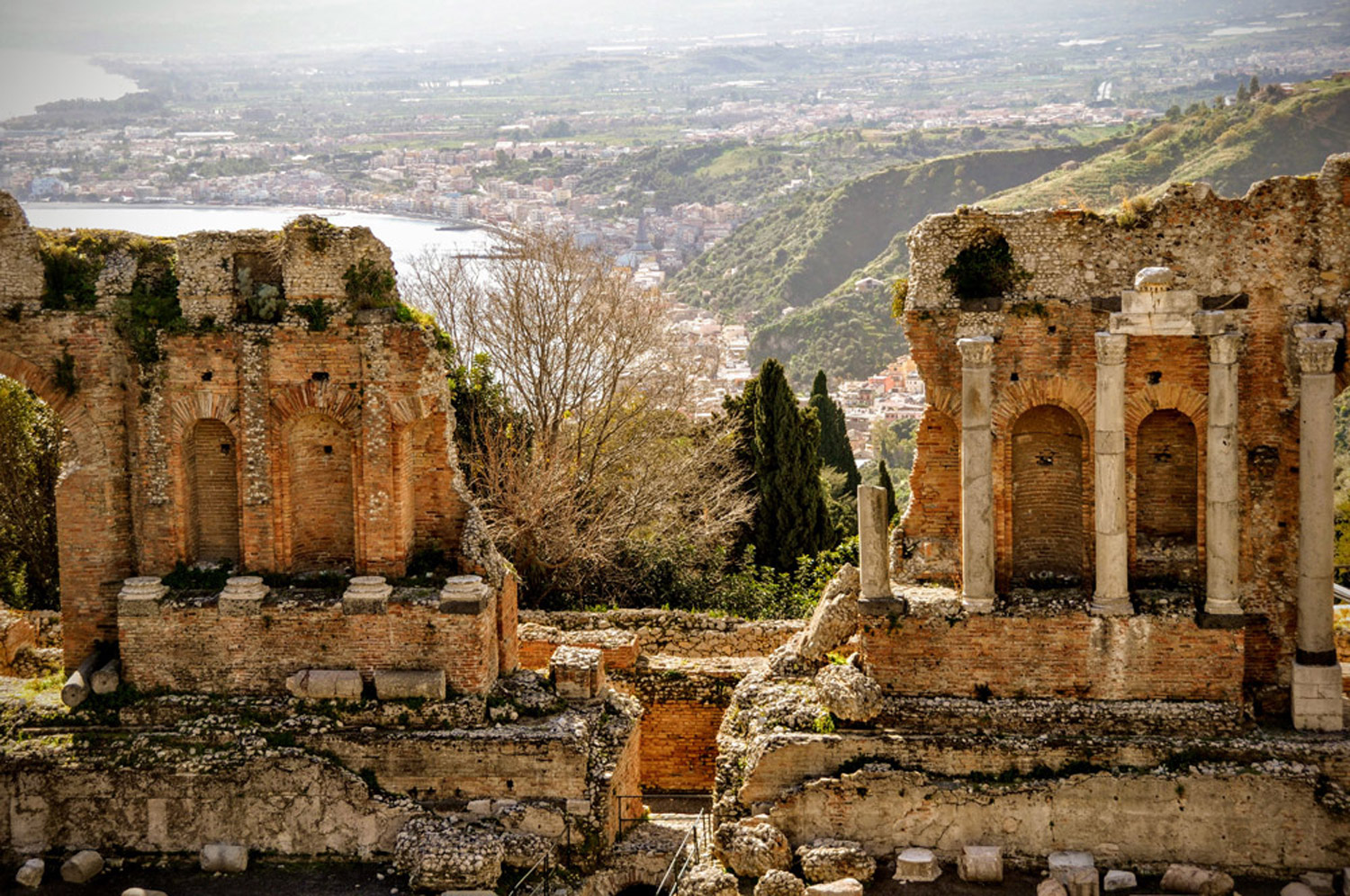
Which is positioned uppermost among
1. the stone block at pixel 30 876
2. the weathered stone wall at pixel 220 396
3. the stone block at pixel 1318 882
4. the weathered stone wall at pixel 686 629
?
the weathered stone wall at pixel 220 396

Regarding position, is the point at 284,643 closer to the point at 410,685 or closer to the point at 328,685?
the point at 328,685

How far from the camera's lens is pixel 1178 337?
1856cm

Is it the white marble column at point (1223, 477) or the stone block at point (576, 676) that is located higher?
the white marble column at point (1223, 477)

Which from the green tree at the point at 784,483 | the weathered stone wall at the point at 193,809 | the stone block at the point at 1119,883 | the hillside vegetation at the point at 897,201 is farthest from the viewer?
the hillside vegetation at the point at 897,201

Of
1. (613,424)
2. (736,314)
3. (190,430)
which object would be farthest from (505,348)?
(736,314)

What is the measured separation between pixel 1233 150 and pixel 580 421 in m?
29.0

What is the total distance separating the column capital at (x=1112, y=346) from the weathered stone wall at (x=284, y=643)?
8081 millimetres

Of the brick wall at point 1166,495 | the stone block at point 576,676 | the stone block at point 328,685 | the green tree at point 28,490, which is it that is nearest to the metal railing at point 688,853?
the stone block at point 576,676

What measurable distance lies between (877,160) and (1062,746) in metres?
66.6

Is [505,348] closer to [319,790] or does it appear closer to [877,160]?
[319,790]

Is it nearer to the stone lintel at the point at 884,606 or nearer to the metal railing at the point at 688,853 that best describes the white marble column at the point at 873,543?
the stone lintel at the point at 884,606

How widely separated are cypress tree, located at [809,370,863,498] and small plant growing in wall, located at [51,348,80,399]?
21.7 meters

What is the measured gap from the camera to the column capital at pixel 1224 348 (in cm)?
1809

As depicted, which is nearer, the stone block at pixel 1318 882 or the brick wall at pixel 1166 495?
the stone block at pixel 1318 882
